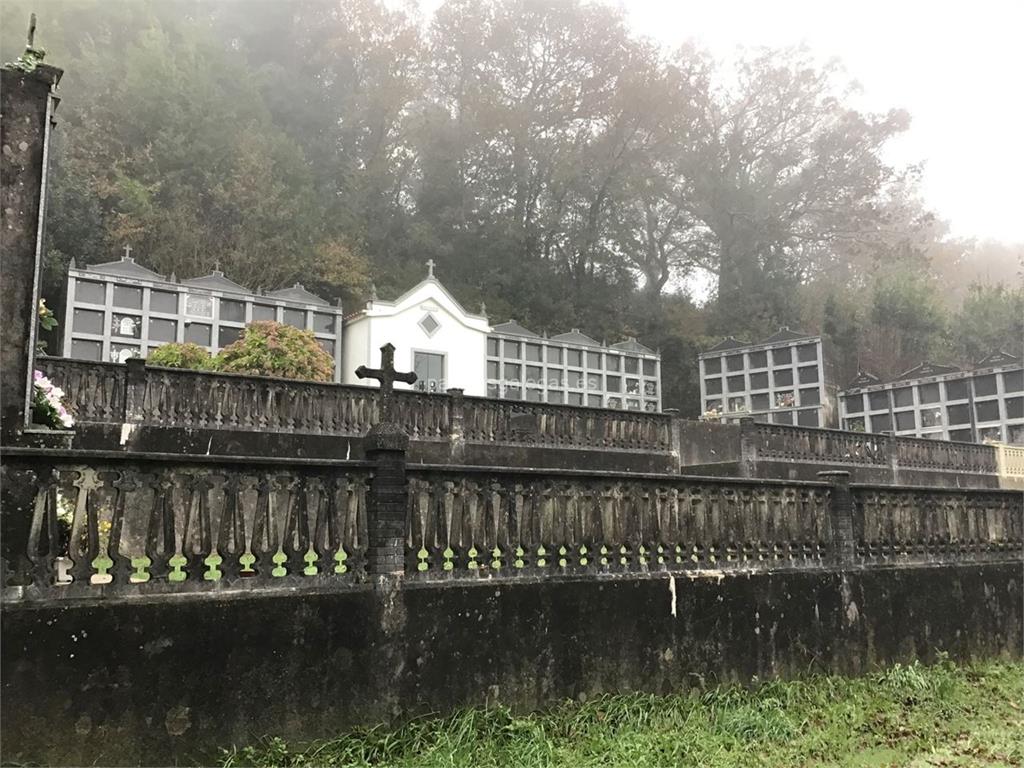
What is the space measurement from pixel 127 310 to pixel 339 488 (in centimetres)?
1420

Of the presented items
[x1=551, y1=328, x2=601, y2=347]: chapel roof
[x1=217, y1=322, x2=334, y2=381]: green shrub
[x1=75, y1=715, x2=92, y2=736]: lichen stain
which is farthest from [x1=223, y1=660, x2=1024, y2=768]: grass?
[x1=551, y1=328, x2=601, y2=347]: chapel roof

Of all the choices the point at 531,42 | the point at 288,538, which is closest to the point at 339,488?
the point at 288,538

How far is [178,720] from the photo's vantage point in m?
3.92

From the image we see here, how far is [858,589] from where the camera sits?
6.94 meters

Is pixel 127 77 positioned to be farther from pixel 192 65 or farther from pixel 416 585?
pixel 416 585

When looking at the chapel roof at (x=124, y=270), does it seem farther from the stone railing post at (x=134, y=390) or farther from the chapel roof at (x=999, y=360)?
the chapel roof at (x=999, y=360)

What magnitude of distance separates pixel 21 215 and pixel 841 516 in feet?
22.1

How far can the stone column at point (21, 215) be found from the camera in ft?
13.5

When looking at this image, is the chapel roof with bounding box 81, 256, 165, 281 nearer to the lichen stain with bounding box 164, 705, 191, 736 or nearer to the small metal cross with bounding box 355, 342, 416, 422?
the small metal cross with bounding box 355, 342, 416, 422

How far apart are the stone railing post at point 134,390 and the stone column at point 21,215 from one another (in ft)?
16.5

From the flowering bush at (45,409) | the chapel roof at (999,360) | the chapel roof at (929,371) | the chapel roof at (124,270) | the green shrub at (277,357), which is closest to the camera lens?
the flowering bush at (45,409)

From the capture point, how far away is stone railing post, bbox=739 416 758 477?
13891 mm

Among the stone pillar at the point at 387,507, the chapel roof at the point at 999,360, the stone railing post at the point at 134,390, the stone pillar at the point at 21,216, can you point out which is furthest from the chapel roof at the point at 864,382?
the stone pillar at the point at 21,216

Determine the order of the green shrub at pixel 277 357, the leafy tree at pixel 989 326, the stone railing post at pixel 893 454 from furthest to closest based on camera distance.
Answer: the leafy tree at pixel 989 326 < the stone railing post at pixel 893 454 < the green shrub at pixel 277 357
